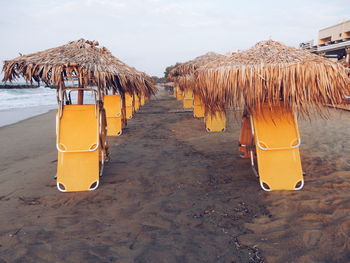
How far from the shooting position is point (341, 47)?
1675 centimetres

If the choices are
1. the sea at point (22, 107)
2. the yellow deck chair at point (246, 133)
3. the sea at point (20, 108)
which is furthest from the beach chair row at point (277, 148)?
the sea at point (20, 108)

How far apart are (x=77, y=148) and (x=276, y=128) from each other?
2683 millimetres

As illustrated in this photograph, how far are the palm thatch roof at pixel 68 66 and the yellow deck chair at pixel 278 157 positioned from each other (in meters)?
2.20

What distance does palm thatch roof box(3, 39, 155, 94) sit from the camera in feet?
11.9

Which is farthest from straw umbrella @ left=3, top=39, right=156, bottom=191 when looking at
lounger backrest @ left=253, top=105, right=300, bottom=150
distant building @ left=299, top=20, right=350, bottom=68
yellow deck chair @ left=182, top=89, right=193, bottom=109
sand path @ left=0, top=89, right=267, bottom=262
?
distant building @ left=299, top=20, right=350, bottom=68

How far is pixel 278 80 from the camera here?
2959 millimetres

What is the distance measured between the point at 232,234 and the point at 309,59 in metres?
2.18

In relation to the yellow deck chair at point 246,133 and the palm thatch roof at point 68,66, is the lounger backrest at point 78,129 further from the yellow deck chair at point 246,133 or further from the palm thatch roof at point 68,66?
the yellow deck chair at point 246,133

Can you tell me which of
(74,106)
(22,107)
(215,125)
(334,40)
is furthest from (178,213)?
(334,40)

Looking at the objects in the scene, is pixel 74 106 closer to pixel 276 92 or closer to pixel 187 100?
pixel 276 92

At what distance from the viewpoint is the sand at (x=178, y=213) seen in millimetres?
2320

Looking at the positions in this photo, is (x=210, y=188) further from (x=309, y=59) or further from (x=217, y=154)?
(x=309, y=59)

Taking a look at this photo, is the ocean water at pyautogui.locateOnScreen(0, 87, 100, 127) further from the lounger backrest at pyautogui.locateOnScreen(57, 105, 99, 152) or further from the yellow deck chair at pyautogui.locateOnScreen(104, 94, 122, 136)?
the yellow deck chair at pyautogui.locateOnScreen(104, 94, 122, 136)

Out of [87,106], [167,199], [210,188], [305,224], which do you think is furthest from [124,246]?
[87,106]
